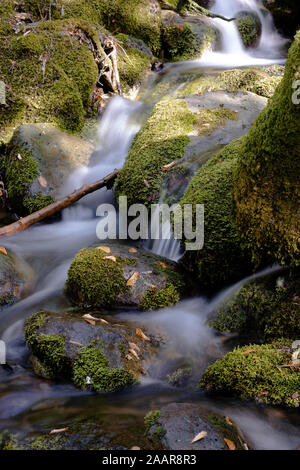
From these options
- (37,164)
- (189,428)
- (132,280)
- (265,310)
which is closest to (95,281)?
(132,280)

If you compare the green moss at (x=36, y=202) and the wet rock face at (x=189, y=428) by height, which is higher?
the green moss at (x=36, y=202)

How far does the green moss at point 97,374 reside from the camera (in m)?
2.96

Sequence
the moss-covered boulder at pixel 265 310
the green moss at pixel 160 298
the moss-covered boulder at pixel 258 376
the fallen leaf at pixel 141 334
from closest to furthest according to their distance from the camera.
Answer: the moss-covered boulder at pixel 258 376 → the moss-covered boulder at pixel 265 310 → the fallen leaf at pixel 141 334 → the green moss at pixel 160 298

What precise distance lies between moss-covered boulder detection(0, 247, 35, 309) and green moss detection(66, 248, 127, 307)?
62 cm

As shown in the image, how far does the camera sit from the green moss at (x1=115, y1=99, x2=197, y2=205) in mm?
4949

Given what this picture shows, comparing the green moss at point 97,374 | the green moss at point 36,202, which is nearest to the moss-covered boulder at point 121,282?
the green moss at point 97,374

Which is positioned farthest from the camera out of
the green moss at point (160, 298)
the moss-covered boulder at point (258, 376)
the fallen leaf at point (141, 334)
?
the green moss at point (160, 298)

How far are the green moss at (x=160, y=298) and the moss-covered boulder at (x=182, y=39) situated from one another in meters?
7.40

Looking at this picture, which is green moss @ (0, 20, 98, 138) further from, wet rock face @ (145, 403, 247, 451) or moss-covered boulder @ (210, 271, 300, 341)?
wet rock face @ (145, 403, 247, 451)

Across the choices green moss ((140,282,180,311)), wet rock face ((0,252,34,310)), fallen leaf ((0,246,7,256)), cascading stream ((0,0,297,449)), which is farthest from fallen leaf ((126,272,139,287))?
fallen leaf ((0,246,7,256))

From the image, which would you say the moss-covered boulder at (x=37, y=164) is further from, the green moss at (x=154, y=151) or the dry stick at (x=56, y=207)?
the green moss at (x=154, y=151)

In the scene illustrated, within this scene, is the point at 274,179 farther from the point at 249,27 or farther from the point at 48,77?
the point at 249,27

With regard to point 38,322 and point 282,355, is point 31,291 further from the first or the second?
point 282,355

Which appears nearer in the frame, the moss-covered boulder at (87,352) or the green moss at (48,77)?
the moss-covered boulder at (87,352)
